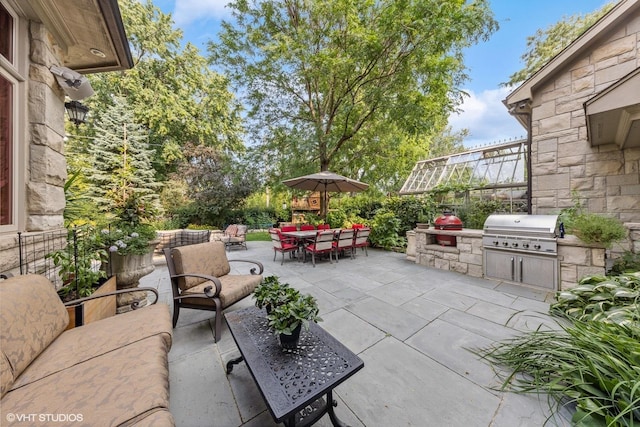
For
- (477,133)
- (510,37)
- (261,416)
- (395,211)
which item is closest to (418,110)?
(395,211)

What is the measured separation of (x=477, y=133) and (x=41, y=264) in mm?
31228

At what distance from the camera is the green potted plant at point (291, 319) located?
4.85 feet

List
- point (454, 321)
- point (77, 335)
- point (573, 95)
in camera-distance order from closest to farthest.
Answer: point (77, 335), point (454, 321), point (573, 95)

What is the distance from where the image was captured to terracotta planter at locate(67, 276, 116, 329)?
6.43 ft

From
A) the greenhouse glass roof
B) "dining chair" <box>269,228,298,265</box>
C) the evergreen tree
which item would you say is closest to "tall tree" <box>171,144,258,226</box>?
the evergreen tree

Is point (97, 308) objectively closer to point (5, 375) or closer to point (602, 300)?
point (5, 375)

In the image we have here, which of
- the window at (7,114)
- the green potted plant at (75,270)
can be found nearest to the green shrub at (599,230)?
the green potted plant at (75,270)

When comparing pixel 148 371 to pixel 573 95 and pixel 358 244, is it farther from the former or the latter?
pixel 573 95

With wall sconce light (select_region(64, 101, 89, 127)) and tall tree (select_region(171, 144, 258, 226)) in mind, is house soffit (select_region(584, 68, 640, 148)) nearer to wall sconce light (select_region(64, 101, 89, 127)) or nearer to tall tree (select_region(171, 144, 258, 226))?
wall sconce light (select_region(64, 101, 89, 127))

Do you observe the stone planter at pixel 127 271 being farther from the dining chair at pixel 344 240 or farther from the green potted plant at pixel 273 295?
the dining chair at pixel 344 240

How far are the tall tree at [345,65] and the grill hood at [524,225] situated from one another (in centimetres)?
381

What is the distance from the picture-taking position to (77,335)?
1.65 m

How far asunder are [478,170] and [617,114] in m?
5.54

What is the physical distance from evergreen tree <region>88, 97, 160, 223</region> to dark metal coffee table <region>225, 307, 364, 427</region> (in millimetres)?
10147
